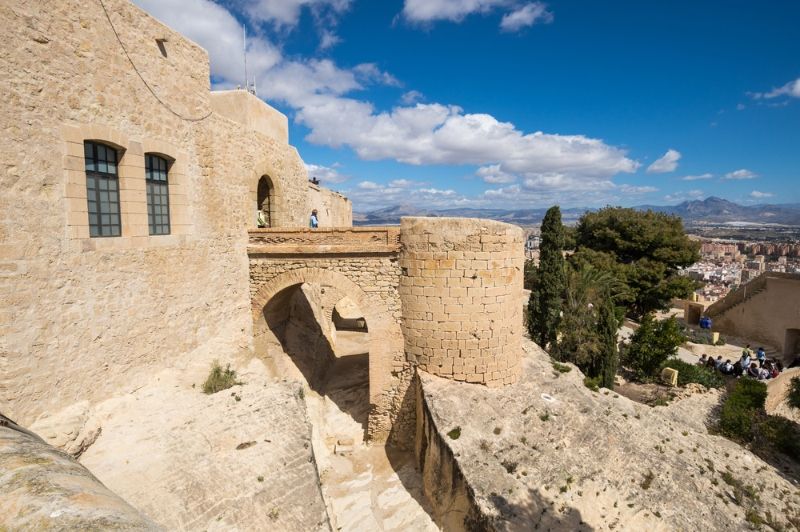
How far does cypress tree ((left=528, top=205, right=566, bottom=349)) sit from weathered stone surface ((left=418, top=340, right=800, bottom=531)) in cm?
593

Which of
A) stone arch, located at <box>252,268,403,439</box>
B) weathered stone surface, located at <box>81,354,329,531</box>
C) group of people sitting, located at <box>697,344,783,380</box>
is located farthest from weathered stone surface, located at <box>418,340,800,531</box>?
group of people sitting, located at <box>697,344,783,380</box>

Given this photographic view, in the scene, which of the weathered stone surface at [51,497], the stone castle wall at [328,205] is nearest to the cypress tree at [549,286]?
the stone castle wall at [328,205]

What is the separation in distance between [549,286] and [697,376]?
6.81 meters

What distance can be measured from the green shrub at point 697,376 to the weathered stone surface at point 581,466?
19.7ft

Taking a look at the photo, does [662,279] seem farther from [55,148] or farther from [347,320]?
[55,148]

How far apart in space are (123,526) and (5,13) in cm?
672

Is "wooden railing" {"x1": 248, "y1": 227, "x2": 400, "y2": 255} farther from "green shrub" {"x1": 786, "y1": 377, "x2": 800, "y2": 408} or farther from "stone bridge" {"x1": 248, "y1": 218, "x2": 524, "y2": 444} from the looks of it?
"green shrub" {"x1": 786, "y1": 377, "x2": 800, "y2": 408}

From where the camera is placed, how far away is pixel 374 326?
33.6 ft

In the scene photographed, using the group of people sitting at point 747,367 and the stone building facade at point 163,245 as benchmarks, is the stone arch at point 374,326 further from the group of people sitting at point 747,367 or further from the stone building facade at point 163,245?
the group of people sitting at point 747,367

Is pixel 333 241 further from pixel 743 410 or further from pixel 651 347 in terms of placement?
pixel 651 347

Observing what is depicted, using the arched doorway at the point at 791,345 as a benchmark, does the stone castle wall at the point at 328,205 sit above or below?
above

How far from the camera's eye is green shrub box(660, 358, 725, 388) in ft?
52.7

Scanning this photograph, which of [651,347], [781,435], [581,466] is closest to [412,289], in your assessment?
[581,466]

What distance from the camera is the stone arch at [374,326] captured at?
10203 mm
